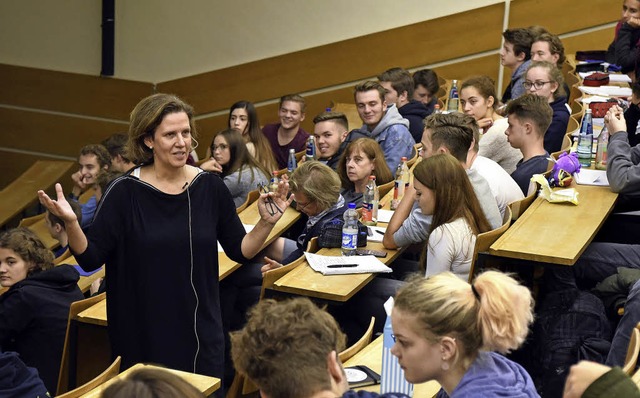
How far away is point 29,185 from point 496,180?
5346mm

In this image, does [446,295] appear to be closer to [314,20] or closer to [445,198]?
[445,198]

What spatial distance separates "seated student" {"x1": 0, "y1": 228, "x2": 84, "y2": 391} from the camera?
13.4 feet

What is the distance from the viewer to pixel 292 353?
6.58ft

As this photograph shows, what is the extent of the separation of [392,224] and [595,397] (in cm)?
277

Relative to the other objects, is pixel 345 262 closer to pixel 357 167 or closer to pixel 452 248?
pixel 452 248

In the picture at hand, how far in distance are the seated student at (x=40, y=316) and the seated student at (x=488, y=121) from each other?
274 centimetres

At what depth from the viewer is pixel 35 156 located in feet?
33.0

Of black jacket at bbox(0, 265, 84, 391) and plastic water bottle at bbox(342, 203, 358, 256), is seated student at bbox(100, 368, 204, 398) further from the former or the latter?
plastic water bottle at bbox(342, 203, 358, 256)

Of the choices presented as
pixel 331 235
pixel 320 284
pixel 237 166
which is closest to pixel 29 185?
pixel 237 166

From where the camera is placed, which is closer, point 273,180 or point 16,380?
point 16,380

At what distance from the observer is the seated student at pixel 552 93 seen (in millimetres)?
6180

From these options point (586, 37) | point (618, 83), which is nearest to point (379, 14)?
point (586, 37)

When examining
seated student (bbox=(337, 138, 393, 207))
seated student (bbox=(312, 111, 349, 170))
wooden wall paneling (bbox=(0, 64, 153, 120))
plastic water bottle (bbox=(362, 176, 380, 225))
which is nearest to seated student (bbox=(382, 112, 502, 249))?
plastic water bottle (bbox=(362, 176, 380, 225))

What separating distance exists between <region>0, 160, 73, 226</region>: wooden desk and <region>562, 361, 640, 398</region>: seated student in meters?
6.48
